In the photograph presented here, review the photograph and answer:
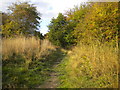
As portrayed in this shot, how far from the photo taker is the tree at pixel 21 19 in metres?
13.1

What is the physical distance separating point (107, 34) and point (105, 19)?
0.77 m

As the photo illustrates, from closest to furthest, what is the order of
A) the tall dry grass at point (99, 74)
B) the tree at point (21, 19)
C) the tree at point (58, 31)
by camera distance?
the tall dry grass at point (99, 74) < the tree at point (21, 19) < the tree at point (58, 31)

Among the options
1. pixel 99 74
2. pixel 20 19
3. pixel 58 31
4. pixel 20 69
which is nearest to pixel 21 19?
pixel 20 19

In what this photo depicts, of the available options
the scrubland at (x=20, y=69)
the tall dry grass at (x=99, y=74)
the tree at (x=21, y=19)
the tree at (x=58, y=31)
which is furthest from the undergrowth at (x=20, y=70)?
the tree at (x=58, y=31)

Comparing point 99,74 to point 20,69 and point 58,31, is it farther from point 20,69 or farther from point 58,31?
point 58,31

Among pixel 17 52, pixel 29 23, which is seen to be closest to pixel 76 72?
pixel 17 52

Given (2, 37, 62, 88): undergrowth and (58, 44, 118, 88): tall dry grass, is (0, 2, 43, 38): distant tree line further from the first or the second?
(58, 44, 118, 88): tall dry grass

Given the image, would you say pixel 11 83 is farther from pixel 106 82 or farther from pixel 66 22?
pixel 66 22

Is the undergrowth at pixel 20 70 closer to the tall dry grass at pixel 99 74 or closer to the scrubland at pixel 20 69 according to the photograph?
the scrubland at pixel 20 69

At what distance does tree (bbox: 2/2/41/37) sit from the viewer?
1305 centimetres

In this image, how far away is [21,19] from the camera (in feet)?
45.7

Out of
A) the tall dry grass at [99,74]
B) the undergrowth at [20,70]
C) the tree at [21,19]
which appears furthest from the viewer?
the tree at [21,19]

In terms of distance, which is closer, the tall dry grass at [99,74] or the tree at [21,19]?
the tall dry grass at [99,74]

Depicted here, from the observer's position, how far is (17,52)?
573cm
